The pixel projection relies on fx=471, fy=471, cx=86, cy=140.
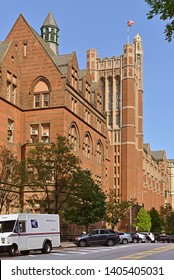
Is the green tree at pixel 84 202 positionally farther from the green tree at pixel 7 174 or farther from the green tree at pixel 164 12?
the green tree at pixel 164 12

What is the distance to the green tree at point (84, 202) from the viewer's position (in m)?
43.2

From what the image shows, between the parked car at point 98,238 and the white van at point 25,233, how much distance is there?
31.8 feet

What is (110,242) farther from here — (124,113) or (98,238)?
(124,113)

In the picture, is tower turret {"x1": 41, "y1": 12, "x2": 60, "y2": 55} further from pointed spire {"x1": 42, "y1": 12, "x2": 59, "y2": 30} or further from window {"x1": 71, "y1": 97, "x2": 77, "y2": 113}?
window {"x1": 71, "y1": 97, "x2": 77, "y2": 113}

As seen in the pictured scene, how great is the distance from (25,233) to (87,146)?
3649 centimetres

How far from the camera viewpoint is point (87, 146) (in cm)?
6519

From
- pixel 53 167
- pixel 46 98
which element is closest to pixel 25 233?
pixel 53 167

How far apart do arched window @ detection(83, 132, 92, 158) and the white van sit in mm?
31526

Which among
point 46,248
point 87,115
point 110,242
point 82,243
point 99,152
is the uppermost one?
point 87,115

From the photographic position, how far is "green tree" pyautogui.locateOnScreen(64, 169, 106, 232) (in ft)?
142

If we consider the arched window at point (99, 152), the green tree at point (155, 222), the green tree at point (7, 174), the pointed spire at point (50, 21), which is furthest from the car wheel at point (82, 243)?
the green tree at point (155, 222)
